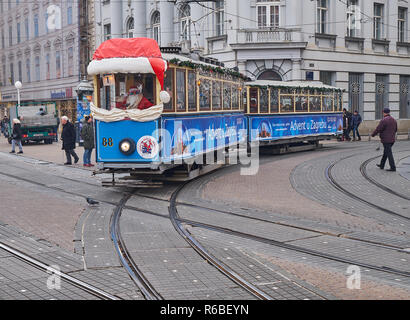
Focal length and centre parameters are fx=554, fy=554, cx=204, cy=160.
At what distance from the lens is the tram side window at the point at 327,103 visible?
84.2 ft

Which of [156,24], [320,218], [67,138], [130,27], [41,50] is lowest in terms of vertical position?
[320,218]

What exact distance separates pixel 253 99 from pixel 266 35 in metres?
10.7

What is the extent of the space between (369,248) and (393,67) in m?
31.8

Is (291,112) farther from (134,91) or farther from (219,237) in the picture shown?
(219,237)

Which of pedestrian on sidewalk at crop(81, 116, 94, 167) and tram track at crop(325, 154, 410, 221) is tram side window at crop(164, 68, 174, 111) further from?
pedestrian on sidewalk at crop(81, 116, 94, 167)

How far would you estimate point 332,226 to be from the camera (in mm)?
9141

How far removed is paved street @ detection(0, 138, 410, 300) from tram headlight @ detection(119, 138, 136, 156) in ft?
3.23

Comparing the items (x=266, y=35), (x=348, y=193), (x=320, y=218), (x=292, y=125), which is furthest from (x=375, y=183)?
(x=266, y=35)

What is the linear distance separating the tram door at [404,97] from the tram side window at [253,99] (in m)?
20.3

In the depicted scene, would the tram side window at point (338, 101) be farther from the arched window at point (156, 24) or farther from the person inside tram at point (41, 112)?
the person inside tram at point (41, 112)

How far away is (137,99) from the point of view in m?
12.4

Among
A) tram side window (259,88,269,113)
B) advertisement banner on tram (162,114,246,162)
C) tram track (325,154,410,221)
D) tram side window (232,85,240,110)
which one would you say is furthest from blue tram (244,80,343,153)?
tram track (325,154,410,221)

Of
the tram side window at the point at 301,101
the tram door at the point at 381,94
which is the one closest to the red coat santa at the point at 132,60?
the tram side window at the point at 301,101

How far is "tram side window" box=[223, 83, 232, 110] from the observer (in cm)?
1685
